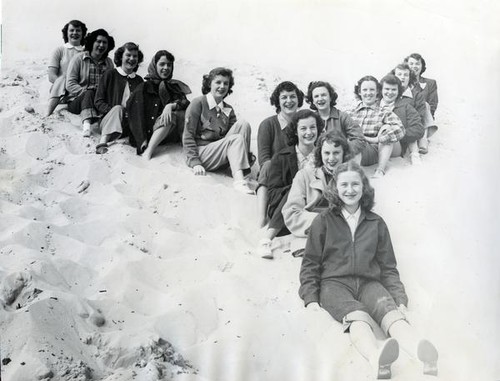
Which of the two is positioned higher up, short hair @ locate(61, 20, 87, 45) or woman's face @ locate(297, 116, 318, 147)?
short hair @ locate(61, 20, 87, 45)

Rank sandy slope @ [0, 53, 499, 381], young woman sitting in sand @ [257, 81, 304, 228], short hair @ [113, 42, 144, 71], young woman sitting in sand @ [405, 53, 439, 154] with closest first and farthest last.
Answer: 1. sandy slope @ [0, 53, 499, 381]
2. young woman sitting in sand @ [257, 81, 304, 228]
3. short hair @ [113, 42, 144, 71]
4. young woman sitting in sand @ [405, 53, 439, 154]

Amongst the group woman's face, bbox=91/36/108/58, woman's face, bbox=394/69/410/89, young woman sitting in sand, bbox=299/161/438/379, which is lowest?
young woman sitting in sand, bbox=299/161/438/379

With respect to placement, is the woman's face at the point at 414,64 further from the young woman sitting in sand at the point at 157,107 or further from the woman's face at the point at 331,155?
the young woman sitting in sand at the point at 157,107

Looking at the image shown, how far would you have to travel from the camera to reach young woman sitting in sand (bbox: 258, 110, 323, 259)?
3594 millimetres

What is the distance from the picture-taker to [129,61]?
3742 mm

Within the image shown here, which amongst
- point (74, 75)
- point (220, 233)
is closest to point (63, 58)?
point (74, 75)

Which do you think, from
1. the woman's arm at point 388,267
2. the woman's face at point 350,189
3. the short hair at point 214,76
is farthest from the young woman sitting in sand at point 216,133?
the woman's arm at point 388,267

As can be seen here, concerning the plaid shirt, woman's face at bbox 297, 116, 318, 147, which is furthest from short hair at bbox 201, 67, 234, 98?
the plaid shirt

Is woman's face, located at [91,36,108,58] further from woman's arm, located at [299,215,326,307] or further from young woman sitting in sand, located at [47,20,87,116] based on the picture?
woman's arm, located at [299,215,326,307]

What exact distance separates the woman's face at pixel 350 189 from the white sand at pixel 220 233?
0.62 feet

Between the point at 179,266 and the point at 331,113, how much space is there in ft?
3.89

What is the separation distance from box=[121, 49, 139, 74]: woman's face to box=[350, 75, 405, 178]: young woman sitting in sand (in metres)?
1.24

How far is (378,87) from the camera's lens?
150 inches

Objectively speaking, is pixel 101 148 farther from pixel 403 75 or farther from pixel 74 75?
pixel 403 75
